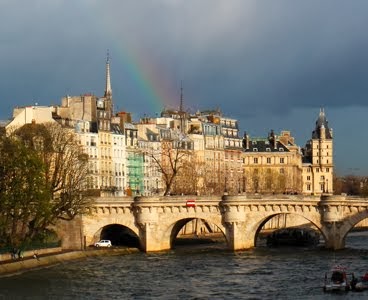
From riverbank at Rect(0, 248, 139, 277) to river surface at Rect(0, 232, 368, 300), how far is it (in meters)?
0.94

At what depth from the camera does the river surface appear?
222ft

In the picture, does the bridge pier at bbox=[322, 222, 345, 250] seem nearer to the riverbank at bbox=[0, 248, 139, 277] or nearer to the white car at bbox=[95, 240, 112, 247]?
the riverbank at bbox=[0, 248, 139, 277]

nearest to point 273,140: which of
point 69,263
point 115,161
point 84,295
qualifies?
point 115,161

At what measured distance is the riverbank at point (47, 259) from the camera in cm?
7675

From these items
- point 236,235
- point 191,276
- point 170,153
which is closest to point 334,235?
point 236,235

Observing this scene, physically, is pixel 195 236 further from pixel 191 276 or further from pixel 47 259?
pixel 191 276

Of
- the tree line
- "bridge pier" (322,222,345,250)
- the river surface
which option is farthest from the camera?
"bridge pier" (322,222,345,250)

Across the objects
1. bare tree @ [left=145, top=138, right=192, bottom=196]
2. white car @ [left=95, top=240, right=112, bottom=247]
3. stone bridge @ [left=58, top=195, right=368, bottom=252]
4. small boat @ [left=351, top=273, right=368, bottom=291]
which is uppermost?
bare tree @ [left=145, top=138, right=192, bottom=196]

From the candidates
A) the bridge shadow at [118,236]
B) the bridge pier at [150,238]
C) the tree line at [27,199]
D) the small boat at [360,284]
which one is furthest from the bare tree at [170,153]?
the small boat at [360,284]

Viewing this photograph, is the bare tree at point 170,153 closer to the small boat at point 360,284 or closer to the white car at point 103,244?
the white car at point 103,244

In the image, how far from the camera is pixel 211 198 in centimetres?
9812

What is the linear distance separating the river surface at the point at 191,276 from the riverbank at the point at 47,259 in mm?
937

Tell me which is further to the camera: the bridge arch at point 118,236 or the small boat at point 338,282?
the bridge arch at point 118,236

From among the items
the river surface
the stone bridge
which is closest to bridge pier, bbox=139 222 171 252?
the stone bridge
